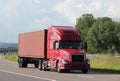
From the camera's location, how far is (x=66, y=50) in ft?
106

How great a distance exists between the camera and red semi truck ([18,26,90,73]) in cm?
3186

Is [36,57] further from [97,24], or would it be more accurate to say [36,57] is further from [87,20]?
[87,20]

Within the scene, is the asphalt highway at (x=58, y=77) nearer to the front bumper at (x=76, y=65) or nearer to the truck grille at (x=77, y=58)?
the front bumper at (x=76, y=65)

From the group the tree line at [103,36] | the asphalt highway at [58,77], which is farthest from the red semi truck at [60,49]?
the tree line at [103,36]

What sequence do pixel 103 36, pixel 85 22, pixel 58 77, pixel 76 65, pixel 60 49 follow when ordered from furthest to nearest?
pixel 85 22 < pixel 103 36 < pixel 60 49 < pixel 76 65 < pixel 58 77

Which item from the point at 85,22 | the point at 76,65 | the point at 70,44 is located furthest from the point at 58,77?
the point at 85,22

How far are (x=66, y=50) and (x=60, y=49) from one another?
2.20 feet

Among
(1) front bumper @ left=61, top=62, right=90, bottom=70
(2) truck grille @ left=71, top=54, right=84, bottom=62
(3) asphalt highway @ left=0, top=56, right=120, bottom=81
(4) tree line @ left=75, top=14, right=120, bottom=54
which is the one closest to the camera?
(3) asphalt highway @ left=0, top=56, right=120, bottom=81

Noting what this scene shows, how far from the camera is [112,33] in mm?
139250

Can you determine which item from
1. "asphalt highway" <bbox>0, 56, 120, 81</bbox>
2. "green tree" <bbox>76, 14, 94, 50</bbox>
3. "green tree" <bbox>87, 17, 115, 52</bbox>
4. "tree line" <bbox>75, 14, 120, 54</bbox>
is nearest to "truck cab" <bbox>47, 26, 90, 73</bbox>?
"asphalt highway" <bbox>0, 56, 120, 81</bbox>

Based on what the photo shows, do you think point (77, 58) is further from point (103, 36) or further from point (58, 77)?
point (103, 36)

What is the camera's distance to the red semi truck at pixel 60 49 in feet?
105

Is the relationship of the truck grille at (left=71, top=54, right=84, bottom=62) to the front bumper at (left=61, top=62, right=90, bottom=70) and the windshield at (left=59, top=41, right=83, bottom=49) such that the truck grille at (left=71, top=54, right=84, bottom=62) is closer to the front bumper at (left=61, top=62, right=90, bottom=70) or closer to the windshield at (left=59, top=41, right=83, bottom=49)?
the front bumper at (left=61, top=62, right=90, bottom=70)

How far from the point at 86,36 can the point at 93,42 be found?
764 centimetres
